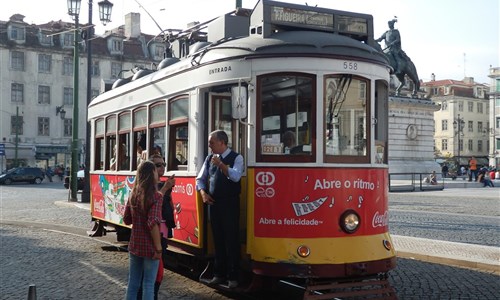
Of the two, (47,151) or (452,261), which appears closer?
(452,261)

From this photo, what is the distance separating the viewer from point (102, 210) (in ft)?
37.2

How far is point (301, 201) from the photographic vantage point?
6574 millimetres

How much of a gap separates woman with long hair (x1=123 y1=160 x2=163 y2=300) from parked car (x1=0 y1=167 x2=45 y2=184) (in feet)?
143

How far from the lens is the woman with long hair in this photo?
556 cm

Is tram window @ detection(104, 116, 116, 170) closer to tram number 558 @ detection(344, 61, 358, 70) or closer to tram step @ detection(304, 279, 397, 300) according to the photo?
tram number 558 @ detection(344, 61, 358, 70)

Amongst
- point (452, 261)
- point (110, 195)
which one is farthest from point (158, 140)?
point (452, 261)

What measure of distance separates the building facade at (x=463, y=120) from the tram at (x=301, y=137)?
9471 centimetres

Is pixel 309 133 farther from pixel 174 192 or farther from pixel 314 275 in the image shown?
pixel 174 192

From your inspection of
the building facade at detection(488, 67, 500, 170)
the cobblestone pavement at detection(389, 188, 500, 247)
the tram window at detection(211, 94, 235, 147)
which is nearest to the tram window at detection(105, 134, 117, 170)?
the tram window at detection(211, 94, 235, 147)

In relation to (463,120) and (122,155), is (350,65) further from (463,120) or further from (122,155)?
(463,120)

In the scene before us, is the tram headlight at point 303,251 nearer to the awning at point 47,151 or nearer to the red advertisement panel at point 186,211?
the red advertisement panel at point 186,211

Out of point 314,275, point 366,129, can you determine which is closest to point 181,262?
point 314,275

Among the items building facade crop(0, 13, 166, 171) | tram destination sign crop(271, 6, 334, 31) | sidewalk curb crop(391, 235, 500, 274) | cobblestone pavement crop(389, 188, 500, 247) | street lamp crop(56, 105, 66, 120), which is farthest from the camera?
building facade crop(0, 13, 166, 171)

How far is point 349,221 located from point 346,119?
1.09m
